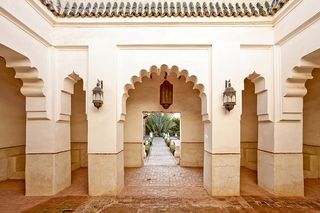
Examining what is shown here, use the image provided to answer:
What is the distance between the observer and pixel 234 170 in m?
6.07

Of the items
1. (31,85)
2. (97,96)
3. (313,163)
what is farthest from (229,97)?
(31,85)

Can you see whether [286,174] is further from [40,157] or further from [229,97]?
[40,157]

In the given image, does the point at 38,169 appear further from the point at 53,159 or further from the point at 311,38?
the point at 311,38

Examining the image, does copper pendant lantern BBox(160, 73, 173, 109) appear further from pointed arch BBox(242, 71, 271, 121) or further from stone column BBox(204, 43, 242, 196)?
pointed arch BBox(242, 71, 271, 121)

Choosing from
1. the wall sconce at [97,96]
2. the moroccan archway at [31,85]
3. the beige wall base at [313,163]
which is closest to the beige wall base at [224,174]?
the wall sconce at [97,96]

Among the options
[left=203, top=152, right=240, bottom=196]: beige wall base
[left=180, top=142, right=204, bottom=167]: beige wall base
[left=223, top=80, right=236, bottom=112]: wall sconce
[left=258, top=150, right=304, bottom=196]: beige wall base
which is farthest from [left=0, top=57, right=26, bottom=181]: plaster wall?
[left=258, top=150, right=304, bottom=196]: beige wall base

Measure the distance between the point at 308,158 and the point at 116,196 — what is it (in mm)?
6557

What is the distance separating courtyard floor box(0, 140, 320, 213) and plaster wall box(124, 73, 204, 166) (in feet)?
8.84

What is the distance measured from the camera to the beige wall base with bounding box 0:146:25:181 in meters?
7.75

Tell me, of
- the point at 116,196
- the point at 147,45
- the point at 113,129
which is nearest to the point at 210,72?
the point at 147,45

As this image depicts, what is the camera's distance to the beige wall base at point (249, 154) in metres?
9.16

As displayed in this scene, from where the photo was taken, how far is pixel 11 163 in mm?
7922

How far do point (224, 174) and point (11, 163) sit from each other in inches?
271

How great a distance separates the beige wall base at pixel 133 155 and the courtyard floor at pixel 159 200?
95.0 inches
